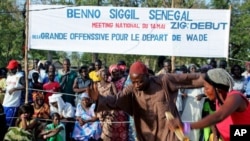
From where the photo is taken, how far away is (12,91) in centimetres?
1011

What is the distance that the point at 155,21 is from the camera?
33.8 ft

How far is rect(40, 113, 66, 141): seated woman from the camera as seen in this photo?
8.85 metres

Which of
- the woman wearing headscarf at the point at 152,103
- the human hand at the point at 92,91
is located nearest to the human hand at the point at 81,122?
the woman wearing headscarf at the point at 152,103

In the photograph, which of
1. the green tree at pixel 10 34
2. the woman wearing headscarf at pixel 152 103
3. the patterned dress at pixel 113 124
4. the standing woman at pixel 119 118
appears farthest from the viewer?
the green tree at pixel 10 34

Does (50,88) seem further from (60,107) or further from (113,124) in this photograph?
(113,124)

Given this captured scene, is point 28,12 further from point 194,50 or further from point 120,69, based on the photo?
point 194,50

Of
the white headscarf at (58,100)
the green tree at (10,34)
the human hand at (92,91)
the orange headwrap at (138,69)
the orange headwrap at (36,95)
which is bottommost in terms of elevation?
the white headscarf at (58,100)

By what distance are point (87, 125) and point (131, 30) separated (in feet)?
6.81

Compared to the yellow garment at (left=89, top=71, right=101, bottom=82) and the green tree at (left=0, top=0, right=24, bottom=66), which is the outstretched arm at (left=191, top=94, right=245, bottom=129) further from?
the green tree at (left=0, top=0, right=24, bottom=66)

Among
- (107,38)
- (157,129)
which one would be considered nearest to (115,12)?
(107,38)

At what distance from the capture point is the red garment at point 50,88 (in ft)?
32.7

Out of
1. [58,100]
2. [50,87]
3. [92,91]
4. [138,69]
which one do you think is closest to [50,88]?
[50,87]

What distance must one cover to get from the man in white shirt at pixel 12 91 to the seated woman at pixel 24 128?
177 cm

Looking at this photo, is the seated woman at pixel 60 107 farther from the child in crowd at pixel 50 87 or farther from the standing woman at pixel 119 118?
the standing woman at pixel 119 118
